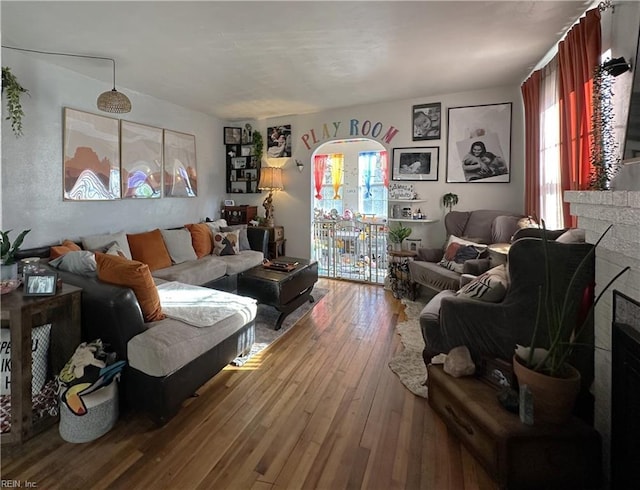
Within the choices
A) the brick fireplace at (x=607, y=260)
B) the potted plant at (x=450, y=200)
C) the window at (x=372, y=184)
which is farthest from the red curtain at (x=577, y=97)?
the window at (x=372, y=184)

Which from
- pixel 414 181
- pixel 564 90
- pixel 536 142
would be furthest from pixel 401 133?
pixel 564 90

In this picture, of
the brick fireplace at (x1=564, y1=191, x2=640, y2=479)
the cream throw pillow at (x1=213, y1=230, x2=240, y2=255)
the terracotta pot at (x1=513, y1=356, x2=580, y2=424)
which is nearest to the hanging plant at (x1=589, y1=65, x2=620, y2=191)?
the brick fireplace at (x1=564, y1=191, x2=640, y2=479)

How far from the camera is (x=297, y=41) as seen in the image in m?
2.70

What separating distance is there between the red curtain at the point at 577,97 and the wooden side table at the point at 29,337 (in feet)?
11.0

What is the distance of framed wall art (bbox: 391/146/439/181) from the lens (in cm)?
447

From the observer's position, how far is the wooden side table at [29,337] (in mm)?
1573

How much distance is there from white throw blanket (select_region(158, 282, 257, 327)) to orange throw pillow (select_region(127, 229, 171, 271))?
0.96 meters

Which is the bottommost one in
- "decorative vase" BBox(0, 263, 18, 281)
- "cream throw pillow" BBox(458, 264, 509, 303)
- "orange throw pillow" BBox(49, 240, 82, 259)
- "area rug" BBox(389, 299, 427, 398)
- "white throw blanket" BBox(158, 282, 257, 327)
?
"area rug" BBox(389, 299, 427, 398)

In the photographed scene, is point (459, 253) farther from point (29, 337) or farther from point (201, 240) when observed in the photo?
point (29, 337)

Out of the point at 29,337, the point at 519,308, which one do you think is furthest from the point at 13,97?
the point at 519,308

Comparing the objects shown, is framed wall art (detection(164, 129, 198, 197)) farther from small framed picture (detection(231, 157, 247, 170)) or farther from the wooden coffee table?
the wooden coffee table

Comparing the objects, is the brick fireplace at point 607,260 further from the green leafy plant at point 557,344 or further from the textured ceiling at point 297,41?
the textured ceiling at point 297,41

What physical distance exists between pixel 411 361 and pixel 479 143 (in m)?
3.17

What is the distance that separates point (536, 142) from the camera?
11.0 ft
